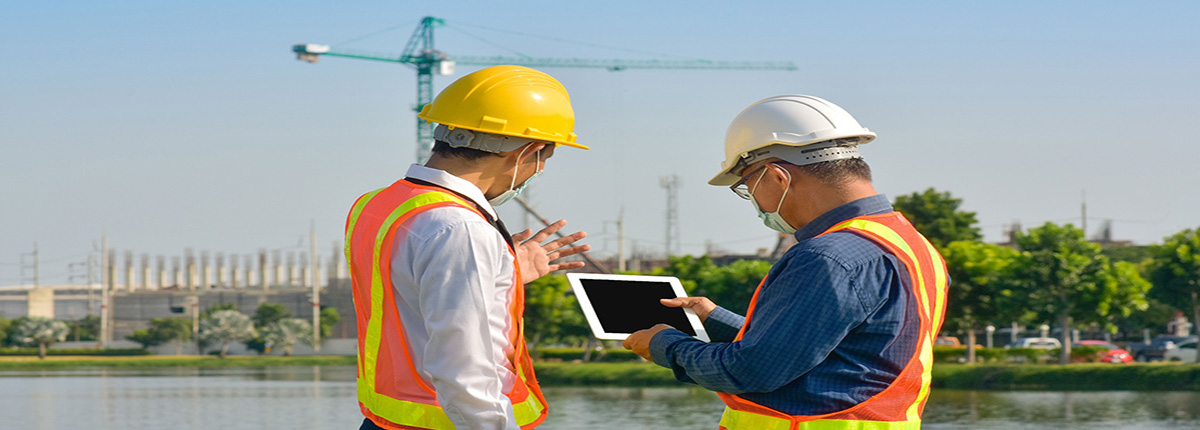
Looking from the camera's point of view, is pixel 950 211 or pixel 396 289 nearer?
pixel 396 289

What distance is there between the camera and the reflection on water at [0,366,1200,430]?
25.7 metres

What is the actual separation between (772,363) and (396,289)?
1.00m

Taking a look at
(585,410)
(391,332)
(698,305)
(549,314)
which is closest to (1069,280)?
→ (585,410)

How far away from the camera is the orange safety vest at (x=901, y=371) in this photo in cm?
305

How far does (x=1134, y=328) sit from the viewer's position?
64.2 metres

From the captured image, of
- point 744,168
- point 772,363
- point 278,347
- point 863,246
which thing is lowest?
point 278,347

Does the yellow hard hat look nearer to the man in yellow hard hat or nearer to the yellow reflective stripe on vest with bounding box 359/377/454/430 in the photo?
the man in yellow hard hat

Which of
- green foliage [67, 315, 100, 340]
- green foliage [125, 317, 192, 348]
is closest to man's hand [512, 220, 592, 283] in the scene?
green foliage [125, 317, 192, 348]

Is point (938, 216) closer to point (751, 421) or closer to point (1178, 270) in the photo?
point (1178, 270)

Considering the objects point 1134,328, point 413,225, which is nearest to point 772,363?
point 413,225

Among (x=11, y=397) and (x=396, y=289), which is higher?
(x=396, y=289)

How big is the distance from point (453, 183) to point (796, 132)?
0.93 m

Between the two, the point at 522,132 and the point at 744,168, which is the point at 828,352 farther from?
the point at 522,132

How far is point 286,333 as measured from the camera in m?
88.8
